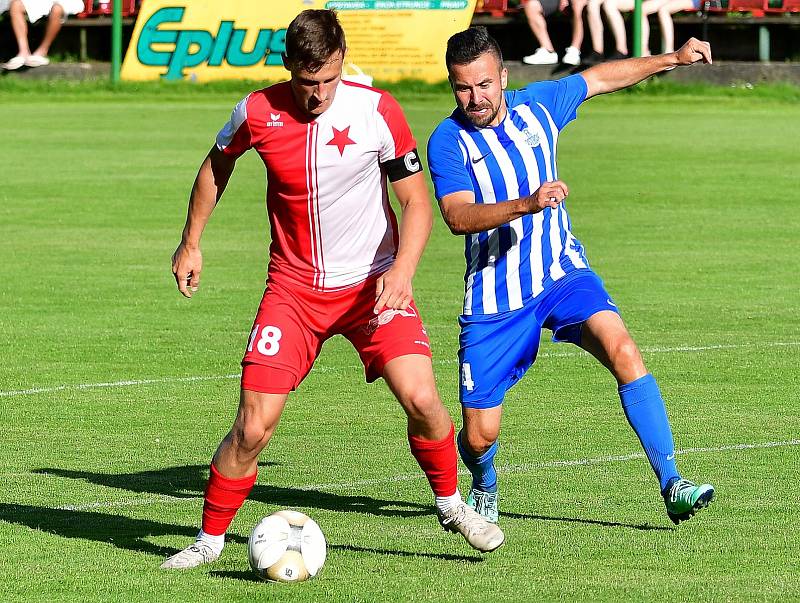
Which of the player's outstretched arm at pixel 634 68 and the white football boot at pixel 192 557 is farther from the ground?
the player's outstretched arm at pixel 634 68

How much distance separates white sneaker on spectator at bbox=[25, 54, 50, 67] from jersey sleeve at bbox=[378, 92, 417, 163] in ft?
100

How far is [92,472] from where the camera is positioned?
851 cm

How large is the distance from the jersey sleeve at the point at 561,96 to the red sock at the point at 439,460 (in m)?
1.71

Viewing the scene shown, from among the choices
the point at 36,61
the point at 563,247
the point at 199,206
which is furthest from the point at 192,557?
the point at 36,61

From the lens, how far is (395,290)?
664cm

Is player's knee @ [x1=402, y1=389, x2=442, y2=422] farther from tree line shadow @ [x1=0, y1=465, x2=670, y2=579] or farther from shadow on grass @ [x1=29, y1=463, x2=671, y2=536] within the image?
shadow on grass @ [x1=29, y1=463, x2=671, y2=536]

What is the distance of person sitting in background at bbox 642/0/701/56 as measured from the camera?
32.3 m

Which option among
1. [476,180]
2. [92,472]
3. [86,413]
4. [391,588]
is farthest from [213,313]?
[391,588]

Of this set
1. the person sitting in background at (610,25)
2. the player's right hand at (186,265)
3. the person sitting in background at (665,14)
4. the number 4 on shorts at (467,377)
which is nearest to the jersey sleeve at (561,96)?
the number 4 on shorts at (467,377)

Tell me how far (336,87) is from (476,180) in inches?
39.3

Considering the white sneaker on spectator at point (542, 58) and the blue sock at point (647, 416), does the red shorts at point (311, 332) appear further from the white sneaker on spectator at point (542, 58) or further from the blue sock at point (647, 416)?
the white sneaker on spectator at point (542, 58)

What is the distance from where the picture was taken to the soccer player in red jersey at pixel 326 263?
264 inches

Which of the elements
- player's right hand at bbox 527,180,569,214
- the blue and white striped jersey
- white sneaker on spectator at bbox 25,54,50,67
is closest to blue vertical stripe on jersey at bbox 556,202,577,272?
the blue and white striped jersey

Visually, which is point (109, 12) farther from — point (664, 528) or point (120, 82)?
point (664, 528)
